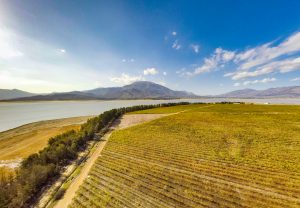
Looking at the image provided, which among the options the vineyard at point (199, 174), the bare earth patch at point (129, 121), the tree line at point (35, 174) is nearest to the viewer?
the vineyard at point (199, 174)

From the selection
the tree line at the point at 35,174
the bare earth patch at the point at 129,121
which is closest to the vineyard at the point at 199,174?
the tree line at the point at 35,174

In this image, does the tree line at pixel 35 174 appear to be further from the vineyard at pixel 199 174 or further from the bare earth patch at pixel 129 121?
the bare earth patch at pixel 129 121

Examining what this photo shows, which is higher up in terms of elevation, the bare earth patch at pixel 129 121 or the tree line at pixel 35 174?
the bare earth patch at pixel 129 121

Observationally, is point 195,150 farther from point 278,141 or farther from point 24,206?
point 24,206

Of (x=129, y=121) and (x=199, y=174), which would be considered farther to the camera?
(x=129, y=121)

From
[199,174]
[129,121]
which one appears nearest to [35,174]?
[199,174]

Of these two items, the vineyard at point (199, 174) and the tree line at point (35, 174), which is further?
the tree line at point (35, 174)

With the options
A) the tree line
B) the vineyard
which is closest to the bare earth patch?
the tree line

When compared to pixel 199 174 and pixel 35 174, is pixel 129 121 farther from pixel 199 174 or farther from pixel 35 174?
pixel 199 174
